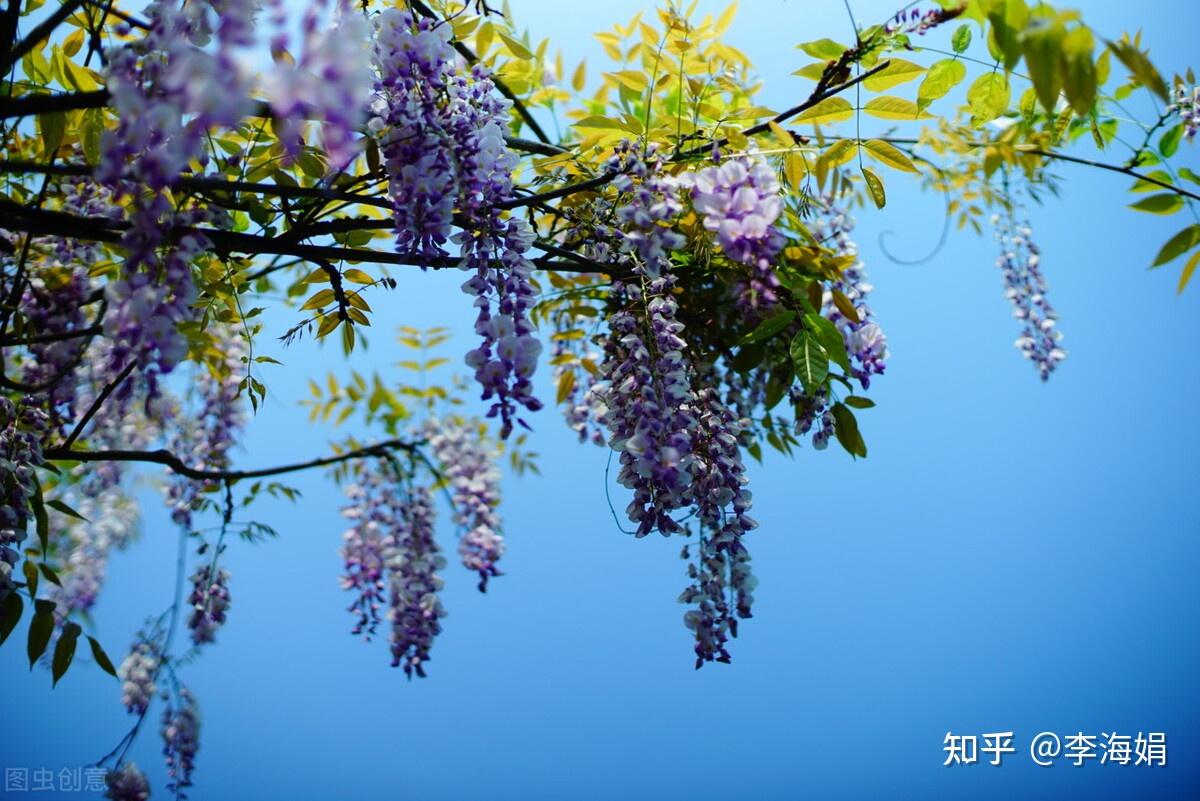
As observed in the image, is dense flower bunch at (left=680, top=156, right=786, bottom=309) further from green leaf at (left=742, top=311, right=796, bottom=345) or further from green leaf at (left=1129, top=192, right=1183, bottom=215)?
green leaf at (left=1129, top=192, right=1183, bottom=215)

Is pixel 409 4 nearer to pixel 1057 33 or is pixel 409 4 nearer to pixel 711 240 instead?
pixel 711 240

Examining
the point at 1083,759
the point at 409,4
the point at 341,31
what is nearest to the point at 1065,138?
the point at 409,4

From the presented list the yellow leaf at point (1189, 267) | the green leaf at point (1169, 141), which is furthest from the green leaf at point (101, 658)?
the green leaf at point (1169, 141)

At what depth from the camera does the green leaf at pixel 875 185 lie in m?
0.82

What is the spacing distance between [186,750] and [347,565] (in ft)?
1.83

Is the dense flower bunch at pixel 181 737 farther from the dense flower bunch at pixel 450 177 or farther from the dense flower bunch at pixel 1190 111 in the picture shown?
the dense flower bunch at pixel 1190 111

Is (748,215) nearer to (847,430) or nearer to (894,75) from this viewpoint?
(894,75)

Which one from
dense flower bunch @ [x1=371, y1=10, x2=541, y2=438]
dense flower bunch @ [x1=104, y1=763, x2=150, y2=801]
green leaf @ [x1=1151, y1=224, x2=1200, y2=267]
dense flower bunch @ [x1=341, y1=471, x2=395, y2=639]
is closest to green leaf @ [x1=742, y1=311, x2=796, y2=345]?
dense flower bunch @ [x1=371, y1=10, x2=541, y2=438]

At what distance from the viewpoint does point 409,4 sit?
2.57 ft

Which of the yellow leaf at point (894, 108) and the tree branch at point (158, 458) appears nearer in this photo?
the yellow leaf at point (894, 108)

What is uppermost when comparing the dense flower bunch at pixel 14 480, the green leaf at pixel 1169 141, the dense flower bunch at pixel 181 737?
the green leaf at pixel 1169 141

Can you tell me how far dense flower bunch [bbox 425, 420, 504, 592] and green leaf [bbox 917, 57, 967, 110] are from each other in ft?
3.28

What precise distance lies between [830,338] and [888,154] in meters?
0.19

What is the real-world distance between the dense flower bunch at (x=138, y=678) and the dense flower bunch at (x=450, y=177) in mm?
1467
